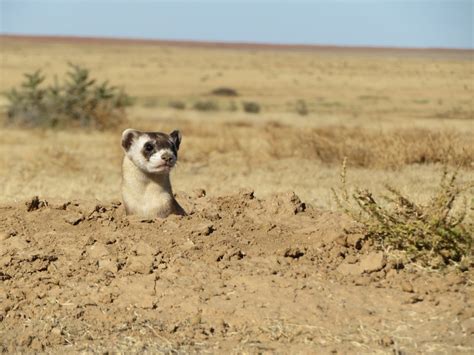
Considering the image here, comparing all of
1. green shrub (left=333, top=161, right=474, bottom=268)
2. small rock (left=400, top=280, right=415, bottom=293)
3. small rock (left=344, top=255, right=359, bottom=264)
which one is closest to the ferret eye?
green shrub (left=333, top=161, right=474, bottom=268)

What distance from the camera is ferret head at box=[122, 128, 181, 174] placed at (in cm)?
873

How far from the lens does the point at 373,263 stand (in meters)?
7.29

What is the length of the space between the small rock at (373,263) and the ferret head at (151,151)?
7.41 ft

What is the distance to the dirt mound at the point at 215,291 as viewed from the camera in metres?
6.39

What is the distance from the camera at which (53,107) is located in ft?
86.2

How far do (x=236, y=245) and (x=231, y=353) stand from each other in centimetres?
181

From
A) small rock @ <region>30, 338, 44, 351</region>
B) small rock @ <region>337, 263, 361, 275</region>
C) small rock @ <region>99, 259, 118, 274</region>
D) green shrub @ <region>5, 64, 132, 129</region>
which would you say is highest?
small rock @ <region>337, 263, 361, 275</region>

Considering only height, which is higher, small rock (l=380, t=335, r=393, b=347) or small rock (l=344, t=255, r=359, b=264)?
small rock (l=344, t=255, r=359, b=264)

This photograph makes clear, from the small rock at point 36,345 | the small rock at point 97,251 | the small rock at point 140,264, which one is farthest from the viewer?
→ the small rock at point 97,251

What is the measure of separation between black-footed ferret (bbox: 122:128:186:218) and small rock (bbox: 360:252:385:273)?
7.49 feet

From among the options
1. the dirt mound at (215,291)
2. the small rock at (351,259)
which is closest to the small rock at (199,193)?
the dirt mound at (215,291)

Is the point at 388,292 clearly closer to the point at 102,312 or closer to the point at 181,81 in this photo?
the point at 102,312

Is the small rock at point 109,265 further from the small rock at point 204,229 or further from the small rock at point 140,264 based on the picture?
the small rock at point 204,229

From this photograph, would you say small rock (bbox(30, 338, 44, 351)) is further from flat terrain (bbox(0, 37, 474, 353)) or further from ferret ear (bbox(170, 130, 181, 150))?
ferret ear (bbox(170, 130, 181, 150))
